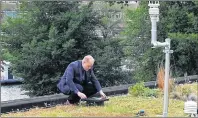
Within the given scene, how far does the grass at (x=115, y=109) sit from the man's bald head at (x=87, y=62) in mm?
396

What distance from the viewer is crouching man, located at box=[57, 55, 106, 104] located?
4.79 meters

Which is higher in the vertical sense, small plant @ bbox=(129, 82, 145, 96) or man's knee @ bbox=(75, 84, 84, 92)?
man's knee @ bbox=(75, 84, 84, 92)

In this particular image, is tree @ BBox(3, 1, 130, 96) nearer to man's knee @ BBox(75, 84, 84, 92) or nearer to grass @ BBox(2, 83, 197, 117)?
grass @ BBox(2, 83, 197, 117)

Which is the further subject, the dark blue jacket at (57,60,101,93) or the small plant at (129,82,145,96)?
the small plant at (129,82,145,96)

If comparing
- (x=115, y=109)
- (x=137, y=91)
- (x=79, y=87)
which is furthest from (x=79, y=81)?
(x=137, y=91)

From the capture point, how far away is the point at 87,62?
15.7 feet

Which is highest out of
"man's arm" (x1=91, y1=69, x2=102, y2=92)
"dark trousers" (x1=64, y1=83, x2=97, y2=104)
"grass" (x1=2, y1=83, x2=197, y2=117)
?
"man's arm" (x1=91, y1=69, x2=102, y2=92)

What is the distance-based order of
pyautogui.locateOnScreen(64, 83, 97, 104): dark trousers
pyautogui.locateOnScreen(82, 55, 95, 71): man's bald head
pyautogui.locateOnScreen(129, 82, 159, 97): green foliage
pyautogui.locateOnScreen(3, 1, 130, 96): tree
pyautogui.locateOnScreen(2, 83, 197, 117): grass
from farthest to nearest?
1. pyautogui.locateOnScreen(3, 1, 130, 96): tree
2. pyautogui.locateOnScreen(129, 82, 159, 97): green foliage
3. pyautogui.locateOnScreen(64, 83, 97, 104): dark trousers
4. pyautogui.locateOnScreen(82, 55, 95, 71): man's bald head
5. pyautogui.locateOnScreen(2, 83, 197, 117): grass

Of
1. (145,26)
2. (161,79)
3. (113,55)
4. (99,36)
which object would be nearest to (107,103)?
(161,79)

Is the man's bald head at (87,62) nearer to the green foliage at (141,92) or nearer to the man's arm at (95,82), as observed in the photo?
the man's arm at (95,82)

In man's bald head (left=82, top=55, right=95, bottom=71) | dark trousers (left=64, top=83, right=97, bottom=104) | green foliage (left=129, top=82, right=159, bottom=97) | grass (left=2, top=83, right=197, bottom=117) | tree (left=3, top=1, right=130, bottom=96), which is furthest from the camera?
tree (left=3, top=1, right=130, bottom=96)

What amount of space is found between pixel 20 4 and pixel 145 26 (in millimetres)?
4047

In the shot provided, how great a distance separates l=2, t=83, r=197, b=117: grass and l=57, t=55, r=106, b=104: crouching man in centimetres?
13

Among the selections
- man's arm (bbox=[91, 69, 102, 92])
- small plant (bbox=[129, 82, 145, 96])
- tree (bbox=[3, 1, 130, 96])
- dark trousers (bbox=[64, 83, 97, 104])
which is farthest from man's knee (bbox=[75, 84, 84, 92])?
tree (bbox=[3, 1, 130, 96])
